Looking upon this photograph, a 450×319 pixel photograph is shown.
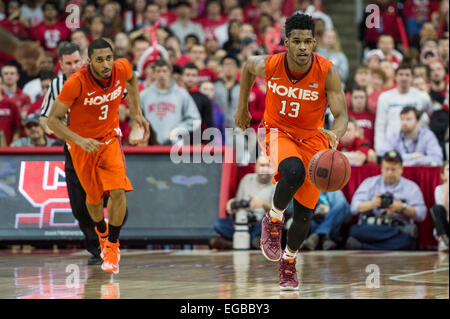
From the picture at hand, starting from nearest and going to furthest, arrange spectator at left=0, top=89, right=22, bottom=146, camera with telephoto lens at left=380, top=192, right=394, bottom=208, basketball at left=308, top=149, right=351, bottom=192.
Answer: basketball at left=308, top=149, right=351, bottom=192 < camera with telephoto lens at left=380, top=192, right=394, bottom=208 < spectator at left=0, top=89, right=22, bottom=146

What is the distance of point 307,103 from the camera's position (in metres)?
7.11

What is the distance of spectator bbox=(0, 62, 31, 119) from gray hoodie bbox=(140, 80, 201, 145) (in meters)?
2.10

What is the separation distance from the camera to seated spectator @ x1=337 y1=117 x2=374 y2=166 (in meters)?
11.9

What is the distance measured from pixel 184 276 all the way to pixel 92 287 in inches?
51.1

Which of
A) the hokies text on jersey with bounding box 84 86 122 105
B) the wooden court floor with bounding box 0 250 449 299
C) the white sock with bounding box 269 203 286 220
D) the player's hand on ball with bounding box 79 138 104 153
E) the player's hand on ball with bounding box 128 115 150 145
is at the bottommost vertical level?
the wooden court floor with bounding box 0 250 449 299

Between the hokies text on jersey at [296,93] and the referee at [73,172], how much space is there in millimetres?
2744

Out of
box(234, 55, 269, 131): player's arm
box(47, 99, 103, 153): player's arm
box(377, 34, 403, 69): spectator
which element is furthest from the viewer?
box(377, 34, 403, 69): spectator

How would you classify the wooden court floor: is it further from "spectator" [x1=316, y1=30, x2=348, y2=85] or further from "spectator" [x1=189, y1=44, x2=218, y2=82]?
"spectator" [x1=316, y1=30, x2=348, y2=85]

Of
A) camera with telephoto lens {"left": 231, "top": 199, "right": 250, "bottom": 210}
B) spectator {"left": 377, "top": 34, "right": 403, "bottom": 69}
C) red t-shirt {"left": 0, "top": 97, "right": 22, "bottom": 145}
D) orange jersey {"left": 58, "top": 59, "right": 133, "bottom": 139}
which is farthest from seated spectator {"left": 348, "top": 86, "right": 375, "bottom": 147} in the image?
orange jersey {"left": 58, "top": 59, "right": 133, "bottom": 139}

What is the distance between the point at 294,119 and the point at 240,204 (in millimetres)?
4197

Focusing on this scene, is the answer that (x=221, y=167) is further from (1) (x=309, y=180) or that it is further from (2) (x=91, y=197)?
(1) (x=309, y=180)

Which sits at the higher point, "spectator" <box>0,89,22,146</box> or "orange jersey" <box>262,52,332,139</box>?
"orange jersey" <box>262,52,332,139</box>

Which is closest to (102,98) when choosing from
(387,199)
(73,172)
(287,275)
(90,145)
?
(90,145)

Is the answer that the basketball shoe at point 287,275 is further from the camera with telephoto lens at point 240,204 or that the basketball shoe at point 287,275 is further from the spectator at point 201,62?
the spectator at point 201,62
